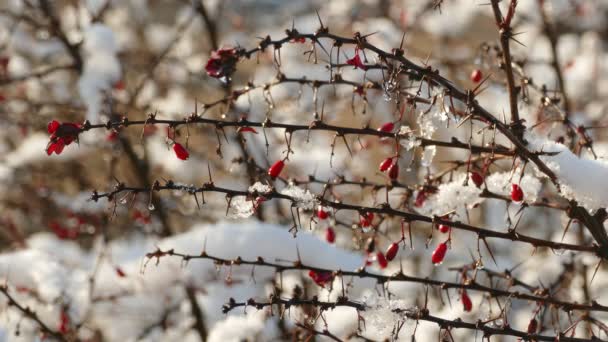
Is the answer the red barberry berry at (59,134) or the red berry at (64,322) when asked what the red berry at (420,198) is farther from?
the red berry at (64,322)

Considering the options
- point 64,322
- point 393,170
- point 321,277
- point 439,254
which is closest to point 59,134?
point 321,277

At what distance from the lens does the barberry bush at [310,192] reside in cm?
171

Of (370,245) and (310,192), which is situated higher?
(310,192)

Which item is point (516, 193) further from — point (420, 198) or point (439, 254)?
point (420, 198)

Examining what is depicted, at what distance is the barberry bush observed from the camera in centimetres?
171

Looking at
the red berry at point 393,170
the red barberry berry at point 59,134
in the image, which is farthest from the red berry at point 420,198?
the red barberry berry at point 59,134

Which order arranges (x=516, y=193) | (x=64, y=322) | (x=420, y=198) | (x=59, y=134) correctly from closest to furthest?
(x=59, y=134)
(x=516, y=193)
(x=420, y=198)
(x=64, y=322)

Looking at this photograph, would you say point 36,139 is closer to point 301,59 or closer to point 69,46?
point 69,46

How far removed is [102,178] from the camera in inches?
253

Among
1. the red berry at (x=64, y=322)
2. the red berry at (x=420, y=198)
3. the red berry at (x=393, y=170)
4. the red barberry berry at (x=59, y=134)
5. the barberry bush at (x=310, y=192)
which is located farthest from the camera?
the red berry at (x=64, y=322)

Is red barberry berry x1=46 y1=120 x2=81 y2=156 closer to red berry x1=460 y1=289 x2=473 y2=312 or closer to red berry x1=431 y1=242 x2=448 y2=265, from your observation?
red berry x1=431 y1=242 x2=448 y2=265

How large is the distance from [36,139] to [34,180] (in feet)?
2.67

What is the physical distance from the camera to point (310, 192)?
2111 millimetres

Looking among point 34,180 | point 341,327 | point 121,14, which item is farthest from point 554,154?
point 121,14
